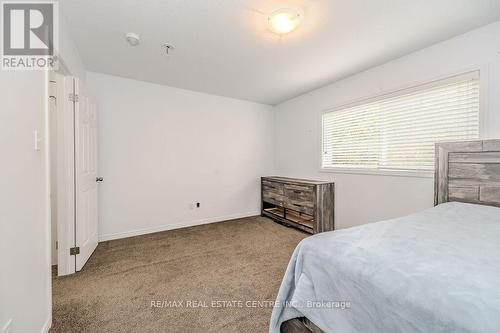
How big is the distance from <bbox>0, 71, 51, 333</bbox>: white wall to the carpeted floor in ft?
1.24


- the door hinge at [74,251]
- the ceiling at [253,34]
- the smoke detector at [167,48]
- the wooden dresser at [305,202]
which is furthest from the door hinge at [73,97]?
the wooden dresser at [305,202]

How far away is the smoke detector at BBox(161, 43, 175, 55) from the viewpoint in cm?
224

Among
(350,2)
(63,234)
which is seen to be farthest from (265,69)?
(63,234)

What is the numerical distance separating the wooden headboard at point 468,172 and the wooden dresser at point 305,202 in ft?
4.33

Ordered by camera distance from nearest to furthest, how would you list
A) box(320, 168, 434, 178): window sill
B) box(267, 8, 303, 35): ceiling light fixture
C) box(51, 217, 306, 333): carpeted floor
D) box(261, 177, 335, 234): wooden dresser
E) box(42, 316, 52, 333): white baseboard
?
box(42, 316, 52, 333): white baseboard → box(51, 217, 306, 333): carpeted floor → box(267, 8, 303, 35): ceiling light fixture → box(320, 168, 434, 178): window sill → box(261, 177, 335, 234): wooden dresser

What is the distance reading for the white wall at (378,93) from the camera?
1.93m

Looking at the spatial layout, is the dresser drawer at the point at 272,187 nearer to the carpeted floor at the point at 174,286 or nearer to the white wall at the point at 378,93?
the white wall at the point at 378,93

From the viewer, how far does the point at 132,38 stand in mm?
2072

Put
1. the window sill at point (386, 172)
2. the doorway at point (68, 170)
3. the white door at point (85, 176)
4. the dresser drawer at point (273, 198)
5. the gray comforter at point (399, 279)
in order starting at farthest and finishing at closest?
the dresser drawer at point (273, 198) → the window sill at point (386, 172) → the white door at point (85, 176) → the doorway at point (68, 170) → the gray comforter at point (399, 279)

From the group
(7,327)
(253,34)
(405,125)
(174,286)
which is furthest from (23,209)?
(405,125)

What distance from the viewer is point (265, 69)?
112 inches

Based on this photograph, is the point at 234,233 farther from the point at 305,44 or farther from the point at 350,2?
the point at 350,2

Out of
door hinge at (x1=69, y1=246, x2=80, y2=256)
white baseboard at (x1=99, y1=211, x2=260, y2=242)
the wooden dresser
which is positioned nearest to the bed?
the wooden dresser

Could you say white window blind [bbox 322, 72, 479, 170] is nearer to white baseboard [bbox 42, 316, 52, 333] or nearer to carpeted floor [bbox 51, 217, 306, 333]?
carpeted floor [bbox 51, 217, 306, 333]
